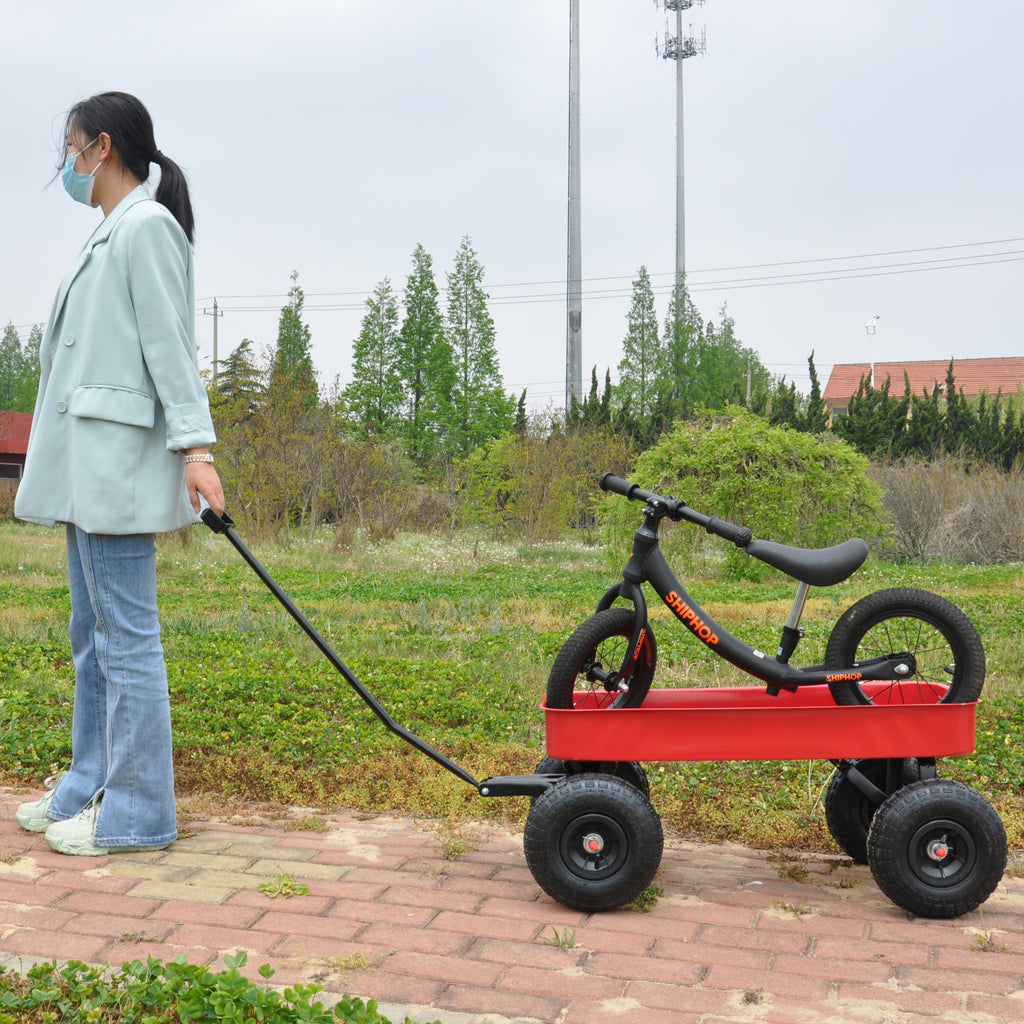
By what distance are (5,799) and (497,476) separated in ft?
60.2

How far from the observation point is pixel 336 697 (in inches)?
224

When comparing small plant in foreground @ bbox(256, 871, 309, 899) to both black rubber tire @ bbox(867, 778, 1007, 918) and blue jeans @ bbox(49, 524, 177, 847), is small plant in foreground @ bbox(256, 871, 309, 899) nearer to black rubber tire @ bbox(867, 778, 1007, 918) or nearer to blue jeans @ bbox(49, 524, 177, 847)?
blue jeans @ bbox(49, 524, 177, 847)

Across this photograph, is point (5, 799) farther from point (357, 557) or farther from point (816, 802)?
point (357, 557)

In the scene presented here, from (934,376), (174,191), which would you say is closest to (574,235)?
(934,376)

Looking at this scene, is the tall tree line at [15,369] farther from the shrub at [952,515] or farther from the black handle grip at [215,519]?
the black handle grip at [215,519]

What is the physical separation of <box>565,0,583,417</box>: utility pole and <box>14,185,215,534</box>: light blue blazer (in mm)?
31703

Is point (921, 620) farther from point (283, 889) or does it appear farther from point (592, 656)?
point (283, 889)

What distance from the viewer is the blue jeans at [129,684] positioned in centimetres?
346

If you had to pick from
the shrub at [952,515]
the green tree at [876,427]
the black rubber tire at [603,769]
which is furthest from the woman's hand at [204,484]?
the green tree at [876,427]

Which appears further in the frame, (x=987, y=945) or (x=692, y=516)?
(x=692, y=516)

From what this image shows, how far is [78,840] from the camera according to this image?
136 inches

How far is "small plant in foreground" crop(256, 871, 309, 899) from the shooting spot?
10.3 feet

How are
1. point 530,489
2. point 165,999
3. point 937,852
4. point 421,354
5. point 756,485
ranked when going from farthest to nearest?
point 421,354 → point 530,489 → point 756,485 → point 937,852 → point 165,999

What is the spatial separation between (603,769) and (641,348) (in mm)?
40145
